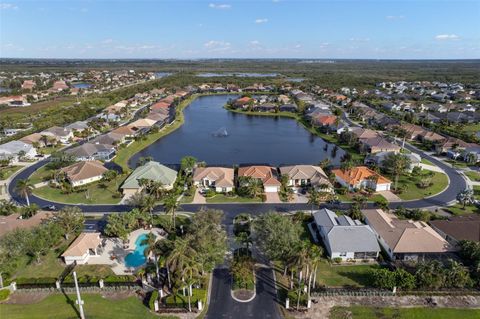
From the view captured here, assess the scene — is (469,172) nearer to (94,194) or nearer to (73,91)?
(94,194)

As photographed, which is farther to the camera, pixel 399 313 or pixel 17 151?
pixel 17 151

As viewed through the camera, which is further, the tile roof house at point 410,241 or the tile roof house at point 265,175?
the tile roof house at point 265,175

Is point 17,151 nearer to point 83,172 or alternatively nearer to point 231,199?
point 83,172

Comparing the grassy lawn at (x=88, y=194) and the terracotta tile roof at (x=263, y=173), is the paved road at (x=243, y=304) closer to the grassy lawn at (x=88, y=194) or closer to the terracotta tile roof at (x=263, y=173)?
the terracotta tile roof at (x=263, y=173)

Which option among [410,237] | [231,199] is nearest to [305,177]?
[231,199]

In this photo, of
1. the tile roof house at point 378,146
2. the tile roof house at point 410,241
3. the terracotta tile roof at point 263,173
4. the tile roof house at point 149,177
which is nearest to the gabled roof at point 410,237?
the tile roof house at point 410,241

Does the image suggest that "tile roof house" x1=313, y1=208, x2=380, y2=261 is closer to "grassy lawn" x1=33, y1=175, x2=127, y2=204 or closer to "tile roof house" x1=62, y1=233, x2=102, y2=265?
"tile roof house" x1=62, y1=233, x2=102, y2=265
